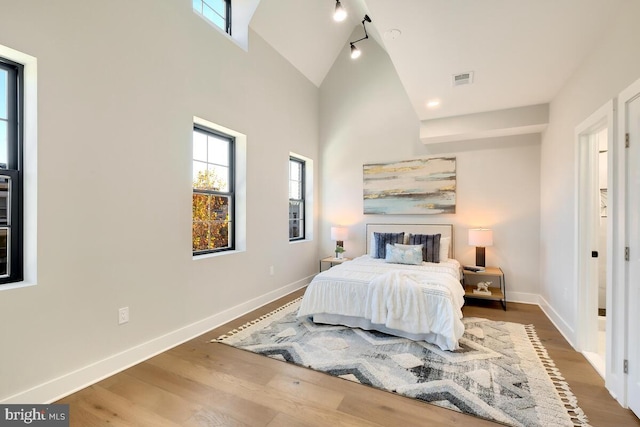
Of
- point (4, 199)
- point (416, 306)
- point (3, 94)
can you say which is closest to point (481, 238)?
point (416, 306)

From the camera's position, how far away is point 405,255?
12.9 feet

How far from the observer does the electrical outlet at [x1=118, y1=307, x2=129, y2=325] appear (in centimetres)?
238

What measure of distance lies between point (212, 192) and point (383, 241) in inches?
98.9

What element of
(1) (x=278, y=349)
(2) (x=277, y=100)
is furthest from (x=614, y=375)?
(2) (x=277, y=100)

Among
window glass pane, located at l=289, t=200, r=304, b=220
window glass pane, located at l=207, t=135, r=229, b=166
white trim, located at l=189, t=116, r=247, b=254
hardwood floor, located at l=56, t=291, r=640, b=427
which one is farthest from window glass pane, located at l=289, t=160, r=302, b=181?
hardwood floor, located at l=56, t=291, r=640, b=427

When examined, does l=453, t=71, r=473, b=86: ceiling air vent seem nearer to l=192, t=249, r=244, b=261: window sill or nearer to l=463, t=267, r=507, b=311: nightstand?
l=463, t=267, r=507, b=311: nightstand

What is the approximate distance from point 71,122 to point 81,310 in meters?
1.34

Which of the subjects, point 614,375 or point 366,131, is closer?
point 614,375

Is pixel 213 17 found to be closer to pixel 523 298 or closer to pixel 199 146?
pixel 199 146

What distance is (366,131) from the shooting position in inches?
200

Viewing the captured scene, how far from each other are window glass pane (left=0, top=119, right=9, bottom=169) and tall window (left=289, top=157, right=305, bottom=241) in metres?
3.39

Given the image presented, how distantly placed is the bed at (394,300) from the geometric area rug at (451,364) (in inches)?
4.2

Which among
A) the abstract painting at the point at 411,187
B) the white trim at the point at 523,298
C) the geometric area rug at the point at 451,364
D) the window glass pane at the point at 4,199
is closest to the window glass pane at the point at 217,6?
the window glass pane at the point at 4,199

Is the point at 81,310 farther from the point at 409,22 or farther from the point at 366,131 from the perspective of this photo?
the point at 366,131
